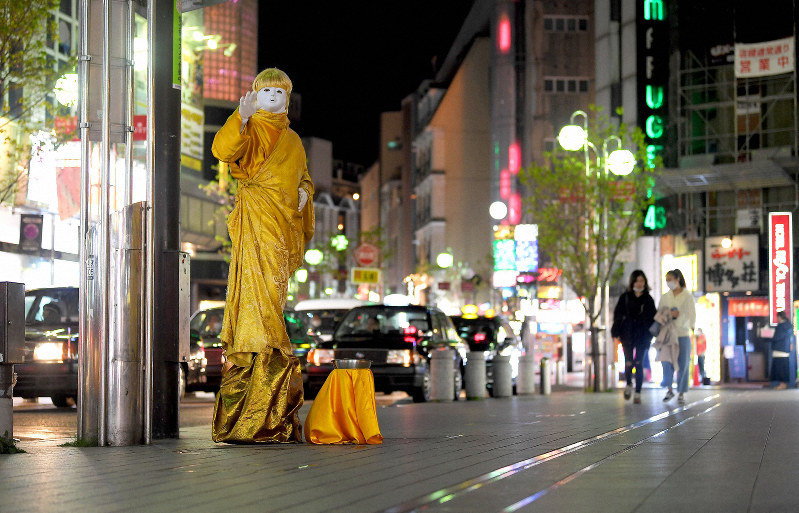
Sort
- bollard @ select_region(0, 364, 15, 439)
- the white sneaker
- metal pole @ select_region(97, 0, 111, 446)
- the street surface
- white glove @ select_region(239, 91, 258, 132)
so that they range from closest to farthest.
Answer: bollard @ select_region(0, 364, 15, 439)
metal pole @ select_region(97, 0, 111, 446)
white glove @ select_region(239, 91, 258, 132)
the street surface
the white sneaker

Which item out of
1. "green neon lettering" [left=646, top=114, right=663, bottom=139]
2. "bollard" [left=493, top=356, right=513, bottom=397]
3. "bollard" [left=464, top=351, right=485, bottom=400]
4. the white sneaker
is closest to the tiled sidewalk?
the white sneaker

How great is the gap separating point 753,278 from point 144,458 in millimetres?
35528

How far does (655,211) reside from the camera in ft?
169

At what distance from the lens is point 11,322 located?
35.1 feet

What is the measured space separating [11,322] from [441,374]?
47.6ft

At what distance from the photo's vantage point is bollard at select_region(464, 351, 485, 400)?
86.2 feet

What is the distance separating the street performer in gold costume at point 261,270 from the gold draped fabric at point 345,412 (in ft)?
0.57

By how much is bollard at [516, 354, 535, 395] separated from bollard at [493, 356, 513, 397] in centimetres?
176

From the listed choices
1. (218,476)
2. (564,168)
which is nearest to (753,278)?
(564,168)

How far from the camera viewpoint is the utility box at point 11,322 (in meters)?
10.6

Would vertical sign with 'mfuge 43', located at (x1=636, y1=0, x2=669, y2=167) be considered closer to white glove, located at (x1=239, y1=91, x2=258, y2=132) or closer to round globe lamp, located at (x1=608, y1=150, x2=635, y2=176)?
round globe lamp, located at (x1=608, y1=150, x2=635, y2=176)

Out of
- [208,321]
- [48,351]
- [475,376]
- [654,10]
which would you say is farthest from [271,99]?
[654,10]

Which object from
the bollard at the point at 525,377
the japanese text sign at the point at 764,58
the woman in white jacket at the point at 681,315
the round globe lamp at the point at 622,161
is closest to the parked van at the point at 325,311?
the bollard at the point at 525,377

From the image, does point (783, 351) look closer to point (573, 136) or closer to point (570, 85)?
point (573, 136)
